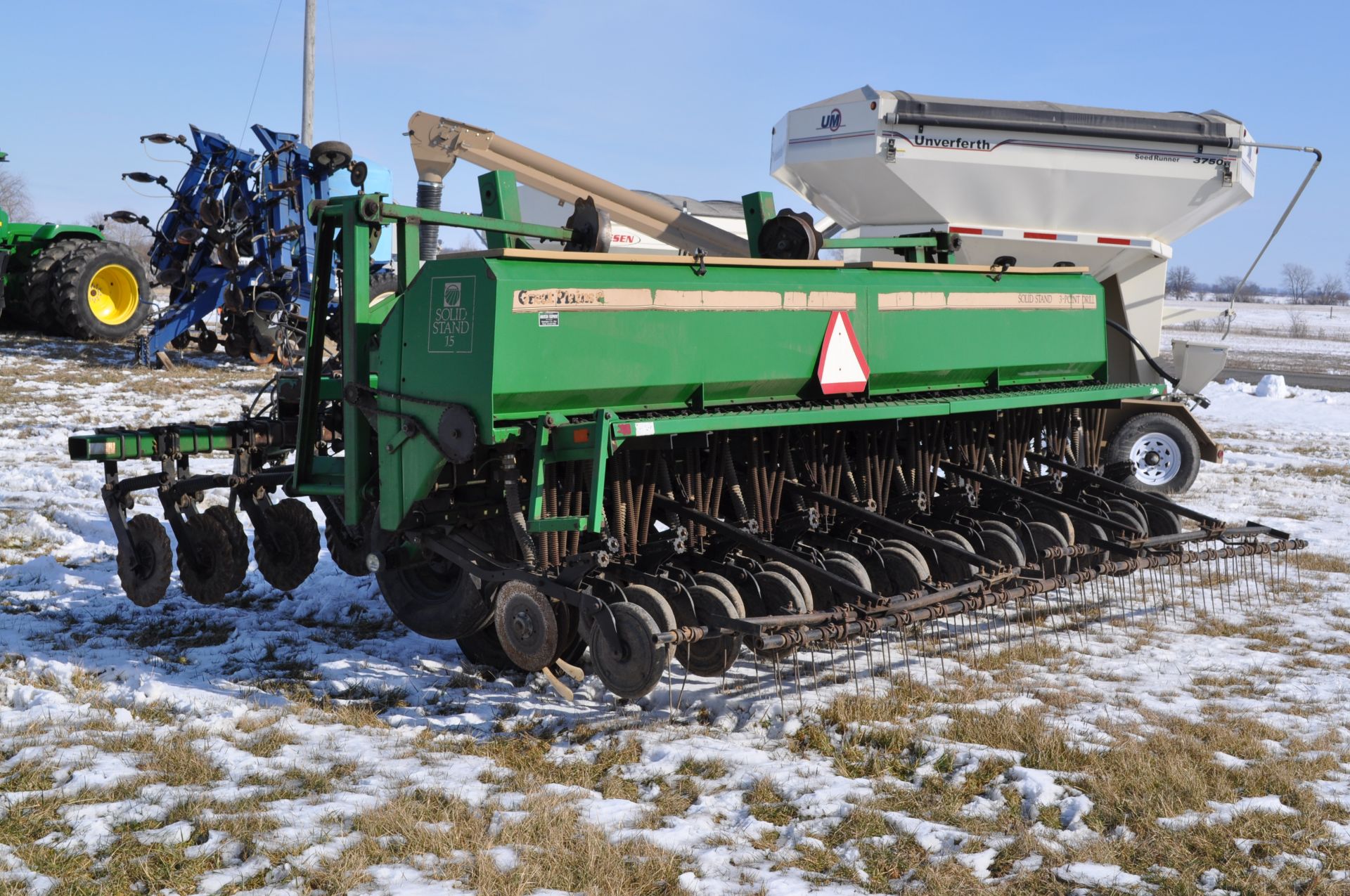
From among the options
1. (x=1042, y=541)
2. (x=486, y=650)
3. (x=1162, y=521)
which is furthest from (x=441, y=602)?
(x=1162, y=521)

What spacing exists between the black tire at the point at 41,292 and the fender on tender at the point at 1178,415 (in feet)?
50.0

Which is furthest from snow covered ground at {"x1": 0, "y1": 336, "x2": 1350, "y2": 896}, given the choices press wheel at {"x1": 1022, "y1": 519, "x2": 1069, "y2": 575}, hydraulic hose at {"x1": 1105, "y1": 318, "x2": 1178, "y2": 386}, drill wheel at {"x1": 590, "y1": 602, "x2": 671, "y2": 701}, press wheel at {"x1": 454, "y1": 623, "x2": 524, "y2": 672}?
hydraulic hose at {"x1": 1105, "y1": 318, "x2": 1178, "y2": 386}

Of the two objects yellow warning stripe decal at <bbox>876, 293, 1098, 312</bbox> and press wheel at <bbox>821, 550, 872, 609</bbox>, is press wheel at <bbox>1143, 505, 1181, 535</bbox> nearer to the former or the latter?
yellow warning stripe decal at <bbox>876, 293, 1098, 312</bbox>

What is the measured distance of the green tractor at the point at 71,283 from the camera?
17641 mm

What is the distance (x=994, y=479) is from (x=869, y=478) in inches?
31.3

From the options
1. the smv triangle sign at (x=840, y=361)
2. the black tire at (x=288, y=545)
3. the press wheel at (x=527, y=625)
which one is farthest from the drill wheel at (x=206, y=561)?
the smv triangle sign at (x=840, y=361)

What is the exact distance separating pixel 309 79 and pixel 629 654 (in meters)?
17.3

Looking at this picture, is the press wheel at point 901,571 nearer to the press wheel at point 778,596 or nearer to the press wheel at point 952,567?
the press wheel at point 952,567

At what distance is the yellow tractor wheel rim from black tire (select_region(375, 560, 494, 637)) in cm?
1493

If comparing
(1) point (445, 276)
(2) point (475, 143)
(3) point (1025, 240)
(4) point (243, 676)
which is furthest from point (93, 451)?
(3) point (1025, 240)

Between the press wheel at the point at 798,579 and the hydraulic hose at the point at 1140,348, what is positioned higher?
the hydraulic hose at the point at 1140,348

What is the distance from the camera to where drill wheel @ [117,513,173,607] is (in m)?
5.79

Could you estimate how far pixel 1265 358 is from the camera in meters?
34.0

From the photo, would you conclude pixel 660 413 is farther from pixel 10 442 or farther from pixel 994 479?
pixel 10 442
